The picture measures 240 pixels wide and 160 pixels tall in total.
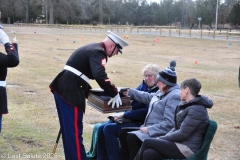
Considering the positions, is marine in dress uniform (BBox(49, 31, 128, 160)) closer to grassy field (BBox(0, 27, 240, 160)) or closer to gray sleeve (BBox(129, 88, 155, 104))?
gray sleeve (BBox(129, 88, 155, 104))

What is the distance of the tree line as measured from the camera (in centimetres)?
8000

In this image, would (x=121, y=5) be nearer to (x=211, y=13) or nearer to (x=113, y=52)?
(x=211, y=13)

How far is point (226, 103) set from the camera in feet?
29.8

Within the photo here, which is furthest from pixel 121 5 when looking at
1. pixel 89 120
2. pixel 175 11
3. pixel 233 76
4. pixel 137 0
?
pixel 89 120

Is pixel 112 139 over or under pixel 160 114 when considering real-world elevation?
under

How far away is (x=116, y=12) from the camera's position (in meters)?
95.4

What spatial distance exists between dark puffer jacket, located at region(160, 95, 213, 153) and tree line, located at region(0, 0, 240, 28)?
→ 6475 cm

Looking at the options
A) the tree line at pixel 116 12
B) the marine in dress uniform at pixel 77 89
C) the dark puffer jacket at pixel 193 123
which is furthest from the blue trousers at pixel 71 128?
the tree line at pixel 116 12

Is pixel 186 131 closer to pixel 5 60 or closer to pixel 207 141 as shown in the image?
pixel 207 141

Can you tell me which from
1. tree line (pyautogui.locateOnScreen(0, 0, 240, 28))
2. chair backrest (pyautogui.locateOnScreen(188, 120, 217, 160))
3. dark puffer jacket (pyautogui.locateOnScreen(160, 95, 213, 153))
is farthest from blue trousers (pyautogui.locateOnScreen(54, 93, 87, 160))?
tree line (pyautogui.locateOnScreen(0, 0, 240, 28))

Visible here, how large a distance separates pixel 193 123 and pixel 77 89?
1.49 metres

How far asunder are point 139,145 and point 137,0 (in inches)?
3817

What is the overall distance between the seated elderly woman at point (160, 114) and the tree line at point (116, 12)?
64.2 m

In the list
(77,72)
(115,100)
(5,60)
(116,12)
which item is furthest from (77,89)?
(116,12)
